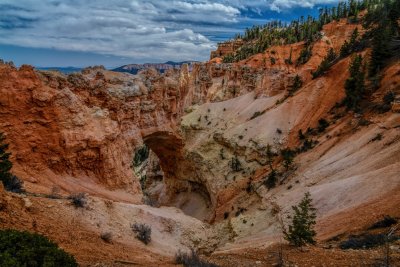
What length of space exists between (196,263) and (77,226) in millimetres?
5776

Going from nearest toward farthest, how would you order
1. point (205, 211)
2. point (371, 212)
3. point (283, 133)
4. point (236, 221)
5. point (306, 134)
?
point (371, 212)
point (236, 221)
point (306, 134)
point (283, 133)
point (205, 211)

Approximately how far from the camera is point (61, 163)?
21922 mm

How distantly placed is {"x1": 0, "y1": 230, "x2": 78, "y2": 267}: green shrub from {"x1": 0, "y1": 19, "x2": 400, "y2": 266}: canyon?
2390 mm

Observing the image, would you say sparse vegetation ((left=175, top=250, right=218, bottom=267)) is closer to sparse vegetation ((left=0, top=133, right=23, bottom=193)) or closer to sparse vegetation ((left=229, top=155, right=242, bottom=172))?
sparse vegetation ((left=0, top=133, right=23, bottom=193))

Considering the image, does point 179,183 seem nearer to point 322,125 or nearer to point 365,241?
point 322,125

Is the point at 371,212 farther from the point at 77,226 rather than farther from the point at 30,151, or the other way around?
the point at 30,151

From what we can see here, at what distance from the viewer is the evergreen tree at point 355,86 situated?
32.5m

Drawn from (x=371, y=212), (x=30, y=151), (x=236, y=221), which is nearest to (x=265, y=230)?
(x=236, y=221)

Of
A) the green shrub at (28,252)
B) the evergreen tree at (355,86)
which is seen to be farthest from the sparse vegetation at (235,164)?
the green shrub at (28,252)

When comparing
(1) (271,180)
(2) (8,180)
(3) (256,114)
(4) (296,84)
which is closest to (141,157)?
(3) (256,114)

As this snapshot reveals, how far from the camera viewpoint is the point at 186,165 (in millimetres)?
46406

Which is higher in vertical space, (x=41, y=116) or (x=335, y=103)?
(x=41, y=116)

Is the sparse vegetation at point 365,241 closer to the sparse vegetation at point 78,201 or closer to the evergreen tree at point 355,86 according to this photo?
the sparse vegetation at point 78,201

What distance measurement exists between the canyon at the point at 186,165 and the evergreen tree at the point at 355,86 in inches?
48.6
